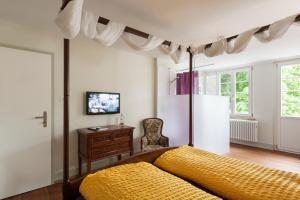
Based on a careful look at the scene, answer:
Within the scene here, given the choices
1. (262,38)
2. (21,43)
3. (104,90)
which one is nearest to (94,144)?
(104,90)

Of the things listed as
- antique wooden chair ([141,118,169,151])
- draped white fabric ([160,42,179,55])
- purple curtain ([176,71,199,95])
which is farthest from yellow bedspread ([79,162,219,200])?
purple curtain ([176,71,199,95])

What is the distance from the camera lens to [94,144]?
2.78 meters

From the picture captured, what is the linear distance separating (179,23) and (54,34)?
1850 millimetres

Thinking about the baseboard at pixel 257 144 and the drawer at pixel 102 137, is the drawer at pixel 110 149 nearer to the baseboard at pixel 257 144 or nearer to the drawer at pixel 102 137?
the drawer at pixel 102 137

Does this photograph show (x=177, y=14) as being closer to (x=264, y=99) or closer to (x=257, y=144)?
(x=264, y=99)

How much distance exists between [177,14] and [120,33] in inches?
28.0

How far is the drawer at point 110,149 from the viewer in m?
2.79

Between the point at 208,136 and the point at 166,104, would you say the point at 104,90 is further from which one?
the point at 208,136

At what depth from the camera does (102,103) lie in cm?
327

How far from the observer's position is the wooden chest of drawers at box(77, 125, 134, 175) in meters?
2.73

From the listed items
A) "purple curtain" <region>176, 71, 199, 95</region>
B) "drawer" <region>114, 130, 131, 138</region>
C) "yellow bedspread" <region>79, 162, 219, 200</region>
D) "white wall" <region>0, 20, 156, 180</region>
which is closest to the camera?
"yellow bedspread" <region>79, 162, 219, 200</region>

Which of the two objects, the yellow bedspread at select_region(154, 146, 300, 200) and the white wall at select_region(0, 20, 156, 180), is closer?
the yellow bedspread at select_region(154, 146, 300, 200)

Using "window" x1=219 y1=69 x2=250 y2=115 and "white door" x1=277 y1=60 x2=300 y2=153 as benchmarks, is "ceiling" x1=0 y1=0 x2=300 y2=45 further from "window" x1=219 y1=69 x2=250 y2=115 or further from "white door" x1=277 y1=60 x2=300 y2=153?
"window" x1=219 y1=69 x2=250 y2=115

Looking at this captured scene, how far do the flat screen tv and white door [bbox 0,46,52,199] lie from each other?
61 cm
